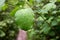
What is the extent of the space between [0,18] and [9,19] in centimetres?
21

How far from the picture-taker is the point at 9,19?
267 centimetres

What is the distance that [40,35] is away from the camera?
5.82 ft

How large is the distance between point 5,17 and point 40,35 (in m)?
1.08

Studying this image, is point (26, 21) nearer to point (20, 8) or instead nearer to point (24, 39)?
point (20, 8)

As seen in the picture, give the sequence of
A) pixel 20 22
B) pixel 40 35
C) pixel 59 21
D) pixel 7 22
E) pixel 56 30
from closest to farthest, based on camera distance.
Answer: pixel 20 22 < pixel 59 21 < pixel 56 30 < pixel 40 35 < pixel 7 22

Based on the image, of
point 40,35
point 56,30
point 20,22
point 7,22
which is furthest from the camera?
point 7,22

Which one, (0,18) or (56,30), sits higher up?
(0,18)

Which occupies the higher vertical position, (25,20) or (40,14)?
(40,14)

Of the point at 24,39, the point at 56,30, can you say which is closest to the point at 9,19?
the point at 24,39

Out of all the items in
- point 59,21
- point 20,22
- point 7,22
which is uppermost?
point 7,22

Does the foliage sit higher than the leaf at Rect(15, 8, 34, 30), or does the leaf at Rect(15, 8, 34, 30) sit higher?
the foliage

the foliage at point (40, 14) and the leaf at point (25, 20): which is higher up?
the foliage at point (40, 14)

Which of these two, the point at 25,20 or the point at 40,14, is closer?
the point at 25,20

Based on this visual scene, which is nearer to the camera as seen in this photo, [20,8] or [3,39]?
[20,8]
